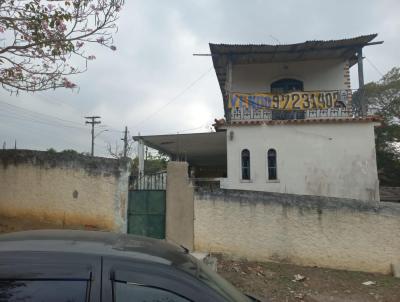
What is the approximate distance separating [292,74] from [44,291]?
48.0 feet

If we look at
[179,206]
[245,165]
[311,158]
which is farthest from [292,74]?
[179,206]

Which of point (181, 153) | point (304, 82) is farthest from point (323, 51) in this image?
point (181, 153)

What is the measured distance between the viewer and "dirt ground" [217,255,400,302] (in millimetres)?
6914

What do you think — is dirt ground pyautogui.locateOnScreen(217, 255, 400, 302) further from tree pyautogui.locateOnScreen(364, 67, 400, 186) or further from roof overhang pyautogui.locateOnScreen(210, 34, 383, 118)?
tree pyautogui.locateOnScreen(364, 67, 400, 186)

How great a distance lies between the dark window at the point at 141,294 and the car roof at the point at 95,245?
0.17m

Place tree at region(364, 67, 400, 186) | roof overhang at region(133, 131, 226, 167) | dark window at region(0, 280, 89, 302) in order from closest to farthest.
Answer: dark window at region(0, 280, 89, 302), roof overhang at region(133, 131, 226, 167), tree at region(364, 67, 400, 186)

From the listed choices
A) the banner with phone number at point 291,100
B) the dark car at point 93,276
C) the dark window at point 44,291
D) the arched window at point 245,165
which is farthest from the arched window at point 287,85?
the dark window at point 44,291

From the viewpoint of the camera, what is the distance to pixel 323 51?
43.7 ft

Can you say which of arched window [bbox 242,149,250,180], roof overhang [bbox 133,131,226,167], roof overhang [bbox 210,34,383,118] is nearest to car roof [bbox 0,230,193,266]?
arched window [bbox 242,149,250,180]

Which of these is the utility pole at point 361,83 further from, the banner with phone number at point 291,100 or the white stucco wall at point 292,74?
the white stucco wall at point 292,74

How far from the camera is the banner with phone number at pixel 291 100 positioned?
12688 mm

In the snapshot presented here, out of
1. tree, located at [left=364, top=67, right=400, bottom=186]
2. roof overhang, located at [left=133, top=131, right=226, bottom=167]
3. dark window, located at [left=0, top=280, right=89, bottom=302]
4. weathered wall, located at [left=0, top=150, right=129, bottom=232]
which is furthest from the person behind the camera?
tree, located at [left=364, top=67, right=400, bottom=186]

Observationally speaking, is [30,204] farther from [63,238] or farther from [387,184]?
[387,184]

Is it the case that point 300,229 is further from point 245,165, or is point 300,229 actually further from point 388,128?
point 388,128
